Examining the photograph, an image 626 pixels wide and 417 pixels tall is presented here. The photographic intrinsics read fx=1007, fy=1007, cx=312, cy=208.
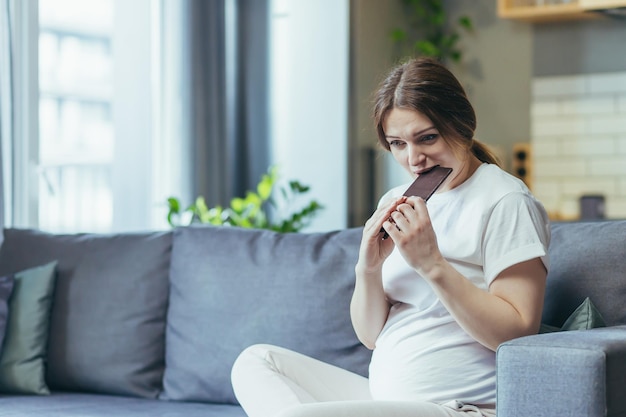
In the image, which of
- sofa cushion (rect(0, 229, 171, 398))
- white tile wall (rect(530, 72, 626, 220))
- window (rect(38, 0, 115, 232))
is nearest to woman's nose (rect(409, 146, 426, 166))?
sofa cushion (rect(0, 229, 171, 398))

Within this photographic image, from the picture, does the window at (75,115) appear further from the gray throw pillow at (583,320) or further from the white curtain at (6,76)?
the gray throw pillow at (583,320)

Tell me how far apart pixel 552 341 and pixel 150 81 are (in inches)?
113

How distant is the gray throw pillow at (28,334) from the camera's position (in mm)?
2676

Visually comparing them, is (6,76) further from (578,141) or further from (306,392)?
(578,141)

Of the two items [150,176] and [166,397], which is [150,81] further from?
[166,397]

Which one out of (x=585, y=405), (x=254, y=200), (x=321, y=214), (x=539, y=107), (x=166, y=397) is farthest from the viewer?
(x=539, y=107)

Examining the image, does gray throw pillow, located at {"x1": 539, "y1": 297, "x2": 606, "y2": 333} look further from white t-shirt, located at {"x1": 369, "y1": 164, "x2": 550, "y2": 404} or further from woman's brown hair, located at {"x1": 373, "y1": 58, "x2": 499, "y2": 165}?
woman's brown hair, located at {"x1": 373, "y1": 58, "x2": 499, "y2": 165}

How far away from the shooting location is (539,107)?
5191 millimetres

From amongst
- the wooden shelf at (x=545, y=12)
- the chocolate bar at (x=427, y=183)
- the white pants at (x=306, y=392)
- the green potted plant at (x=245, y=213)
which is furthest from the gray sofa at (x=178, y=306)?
the wooden shelf at (x=545, y=12)

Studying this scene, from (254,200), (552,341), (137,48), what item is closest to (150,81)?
(137,48)

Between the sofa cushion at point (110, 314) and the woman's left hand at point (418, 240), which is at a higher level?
the woman's left hand at point (418, 240)

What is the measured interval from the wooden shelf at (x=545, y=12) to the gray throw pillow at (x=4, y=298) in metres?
3.11

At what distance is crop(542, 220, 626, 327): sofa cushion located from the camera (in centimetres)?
219

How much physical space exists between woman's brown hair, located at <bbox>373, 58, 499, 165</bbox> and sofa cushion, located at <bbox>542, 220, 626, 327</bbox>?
1.28ft
